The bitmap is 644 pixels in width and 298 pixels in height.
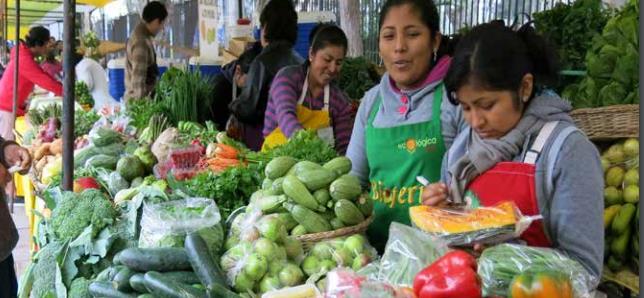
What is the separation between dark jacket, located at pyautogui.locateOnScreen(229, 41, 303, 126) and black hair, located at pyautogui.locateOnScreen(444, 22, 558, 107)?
114 inches

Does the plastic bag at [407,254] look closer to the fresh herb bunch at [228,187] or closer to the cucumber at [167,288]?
the cucumber at [167,288]

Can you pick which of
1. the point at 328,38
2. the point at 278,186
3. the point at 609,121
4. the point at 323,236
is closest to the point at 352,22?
the point at 328,38

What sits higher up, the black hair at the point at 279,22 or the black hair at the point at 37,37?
the black hair at the point at 37,37

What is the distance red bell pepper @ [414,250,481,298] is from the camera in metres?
1.46

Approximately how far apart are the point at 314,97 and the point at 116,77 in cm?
626

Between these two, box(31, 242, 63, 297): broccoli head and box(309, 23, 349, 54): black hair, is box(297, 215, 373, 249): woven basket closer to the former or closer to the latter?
box(31, 242, 63, 297): broccoli head

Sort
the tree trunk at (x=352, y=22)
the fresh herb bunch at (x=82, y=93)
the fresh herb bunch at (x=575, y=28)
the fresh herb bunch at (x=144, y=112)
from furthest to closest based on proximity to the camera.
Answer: the tree trunk at (x=352, y=22) → the fresh herb bunch at (x=82, y=93) → the fresh herb bunch at (x=144, y=112) → the fresh herb bunch at (x=575, y=28)

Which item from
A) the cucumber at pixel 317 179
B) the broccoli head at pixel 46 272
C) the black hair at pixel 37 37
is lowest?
the broccoli head at pixel 46 272

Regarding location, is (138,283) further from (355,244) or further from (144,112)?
(144,112)

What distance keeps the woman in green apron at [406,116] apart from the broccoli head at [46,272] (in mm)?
1498

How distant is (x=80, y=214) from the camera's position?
304cm

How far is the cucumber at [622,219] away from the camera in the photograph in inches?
139

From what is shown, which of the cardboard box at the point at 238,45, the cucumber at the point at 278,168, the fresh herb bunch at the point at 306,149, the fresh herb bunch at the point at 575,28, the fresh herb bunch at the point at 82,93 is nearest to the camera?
the cucumber at the point at 278,168

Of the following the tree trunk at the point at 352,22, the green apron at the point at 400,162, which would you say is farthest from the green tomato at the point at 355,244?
the tree trunk at the point at 352,22
